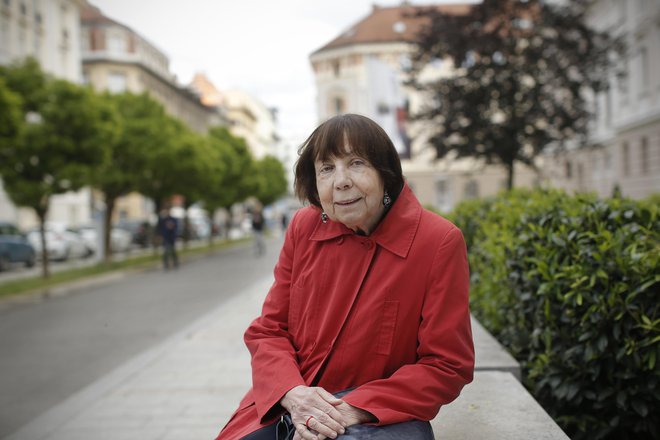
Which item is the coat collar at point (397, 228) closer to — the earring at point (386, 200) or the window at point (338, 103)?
the earring at point (386, 200)

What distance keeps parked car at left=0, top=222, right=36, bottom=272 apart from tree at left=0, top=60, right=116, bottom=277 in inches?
266

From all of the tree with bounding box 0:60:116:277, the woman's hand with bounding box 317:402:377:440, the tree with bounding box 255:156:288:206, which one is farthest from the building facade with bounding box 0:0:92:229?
the woman's hand with bounding box 317:402:377:440

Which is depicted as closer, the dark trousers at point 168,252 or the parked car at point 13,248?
the dark trousers at point 168,252

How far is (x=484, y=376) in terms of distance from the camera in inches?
141

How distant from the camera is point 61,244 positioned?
30562 mm

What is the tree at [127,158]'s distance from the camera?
81.9ft

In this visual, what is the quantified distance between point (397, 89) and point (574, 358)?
12.8 metres

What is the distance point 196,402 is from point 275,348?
3.01 metres

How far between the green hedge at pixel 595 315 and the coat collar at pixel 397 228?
1.18m

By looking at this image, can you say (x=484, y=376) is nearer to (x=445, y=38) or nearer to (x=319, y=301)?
(x=319, y=301)

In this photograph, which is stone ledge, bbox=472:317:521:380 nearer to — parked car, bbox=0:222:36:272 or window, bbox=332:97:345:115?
window, bbox=332:97:345:115

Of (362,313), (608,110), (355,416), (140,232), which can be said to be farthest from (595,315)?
(140,232)

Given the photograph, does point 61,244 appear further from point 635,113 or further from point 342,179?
point 342,179

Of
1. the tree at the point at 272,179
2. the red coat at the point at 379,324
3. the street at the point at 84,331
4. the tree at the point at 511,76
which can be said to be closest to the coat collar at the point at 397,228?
the red coat at the point at 379,324
